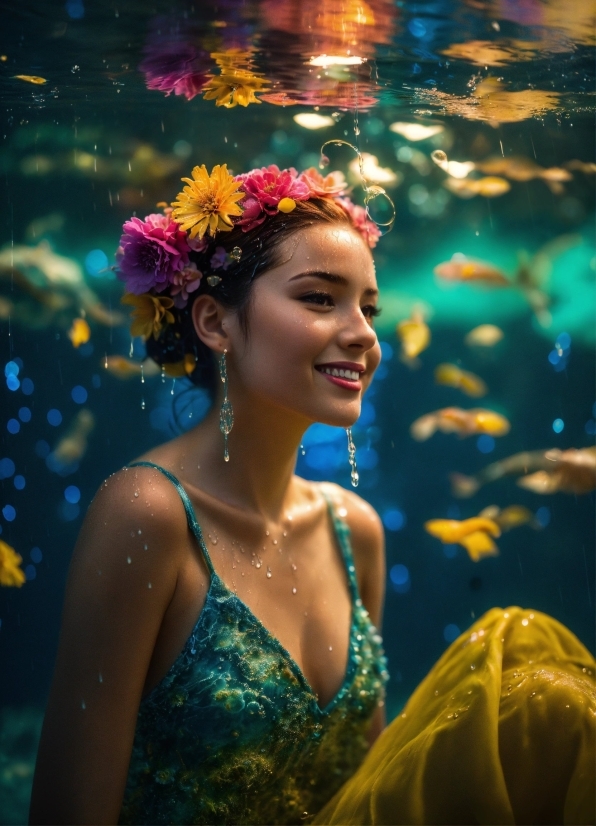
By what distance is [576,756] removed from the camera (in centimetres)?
138

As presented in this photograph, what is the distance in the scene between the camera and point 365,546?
2070 millimetres

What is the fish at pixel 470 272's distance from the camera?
9.22ft

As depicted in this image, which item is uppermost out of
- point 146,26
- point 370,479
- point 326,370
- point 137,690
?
point 146,26

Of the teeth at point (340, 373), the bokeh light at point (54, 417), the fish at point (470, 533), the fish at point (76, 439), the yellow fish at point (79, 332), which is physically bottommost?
the fish at point (470, 533)

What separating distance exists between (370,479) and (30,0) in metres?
1.86

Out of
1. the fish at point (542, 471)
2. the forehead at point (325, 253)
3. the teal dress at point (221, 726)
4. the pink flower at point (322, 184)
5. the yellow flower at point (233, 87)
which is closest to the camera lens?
the teal dress at point (221, 726)

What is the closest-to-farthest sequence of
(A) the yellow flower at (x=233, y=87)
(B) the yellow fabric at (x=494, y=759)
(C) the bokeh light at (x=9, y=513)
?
(B) the yellow fabric at (x=494, y=759), (A) the yellow flower at (x=233, y=87), (C) the bokeh light at (x=9, y=513)

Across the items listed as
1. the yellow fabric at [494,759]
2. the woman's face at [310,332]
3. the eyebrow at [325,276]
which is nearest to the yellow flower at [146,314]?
the woman's face at [310,332]

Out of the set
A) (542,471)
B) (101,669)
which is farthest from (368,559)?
(542,471)

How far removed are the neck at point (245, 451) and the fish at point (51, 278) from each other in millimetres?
713

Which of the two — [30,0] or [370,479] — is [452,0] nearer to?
[30,0]

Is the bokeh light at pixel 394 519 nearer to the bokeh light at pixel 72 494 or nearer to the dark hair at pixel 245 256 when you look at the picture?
the bokeh light at pixel 72 494

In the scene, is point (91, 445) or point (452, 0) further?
point (91, 445)

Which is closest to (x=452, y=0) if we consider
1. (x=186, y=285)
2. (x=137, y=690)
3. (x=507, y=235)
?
(x=186, y=285)
